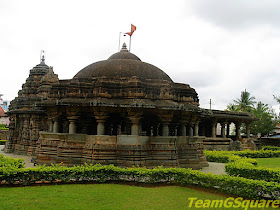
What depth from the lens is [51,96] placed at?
12164 mm

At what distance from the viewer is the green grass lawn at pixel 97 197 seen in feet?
21.7

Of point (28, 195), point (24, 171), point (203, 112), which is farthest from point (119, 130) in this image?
point (28, 195)

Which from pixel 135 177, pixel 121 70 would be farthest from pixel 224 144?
pixel 135 177

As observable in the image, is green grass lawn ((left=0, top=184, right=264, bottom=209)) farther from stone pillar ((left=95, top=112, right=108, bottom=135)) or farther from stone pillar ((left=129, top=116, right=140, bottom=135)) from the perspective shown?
stone pillar ((left=95, top=112, right=108, bottom=135))

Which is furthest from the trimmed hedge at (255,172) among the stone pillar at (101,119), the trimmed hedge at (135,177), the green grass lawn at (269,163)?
the green grass lawn at (269,163)

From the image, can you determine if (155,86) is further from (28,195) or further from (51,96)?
(28,195)

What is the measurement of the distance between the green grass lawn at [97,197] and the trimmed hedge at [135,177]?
0.38 meters

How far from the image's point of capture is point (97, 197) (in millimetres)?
7285

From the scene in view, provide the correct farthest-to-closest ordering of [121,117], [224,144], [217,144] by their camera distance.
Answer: [224,144], [217,144], [121,117]

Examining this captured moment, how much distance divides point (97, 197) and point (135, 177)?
7.38ft

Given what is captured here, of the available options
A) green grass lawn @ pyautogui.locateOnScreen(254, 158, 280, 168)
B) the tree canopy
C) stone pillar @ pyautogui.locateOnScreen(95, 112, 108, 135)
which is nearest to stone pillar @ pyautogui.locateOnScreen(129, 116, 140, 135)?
stone pillar @ pyautogui.locateOnScreen(95, 112, 108, 135)

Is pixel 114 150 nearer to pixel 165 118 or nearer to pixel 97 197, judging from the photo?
pixel 165 118

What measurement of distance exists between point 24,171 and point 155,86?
5.72 m

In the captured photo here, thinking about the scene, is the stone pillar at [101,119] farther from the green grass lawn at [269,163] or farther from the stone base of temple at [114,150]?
the green grass lawn at [269,163]
